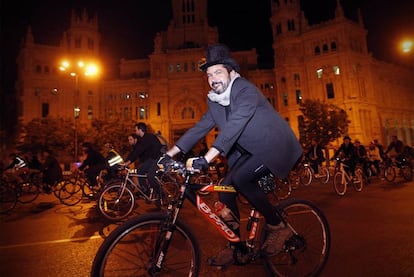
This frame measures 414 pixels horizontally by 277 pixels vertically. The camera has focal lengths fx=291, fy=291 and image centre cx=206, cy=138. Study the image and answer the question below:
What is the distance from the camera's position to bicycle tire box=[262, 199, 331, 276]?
3.17 m

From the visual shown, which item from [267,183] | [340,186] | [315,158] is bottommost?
[340,186]

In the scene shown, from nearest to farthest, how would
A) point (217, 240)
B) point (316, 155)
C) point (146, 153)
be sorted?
point (217, 240) → point (146, 153) → point (316, 155)

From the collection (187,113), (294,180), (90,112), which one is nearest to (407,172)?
(294,180)

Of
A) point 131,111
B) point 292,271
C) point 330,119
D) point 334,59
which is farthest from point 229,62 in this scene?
point 131,111

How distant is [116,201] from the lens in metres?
7.48

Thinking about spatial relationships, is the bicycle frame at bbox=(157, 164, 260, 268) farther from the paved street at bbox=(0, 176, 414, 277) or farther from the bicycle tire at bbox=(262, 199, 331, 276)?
the paved street at bbox=(0, 176, 414, 277)

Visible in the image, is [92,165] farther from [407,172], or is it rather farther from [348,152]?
[407,172]

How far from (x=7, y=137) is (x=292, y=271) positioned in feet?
258

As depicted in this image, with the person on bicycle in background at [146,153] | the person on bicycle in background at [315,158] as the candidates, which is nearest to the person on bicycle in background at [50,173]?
the person on bicycle in background at [146,153]

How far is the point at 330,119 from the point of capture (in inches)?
1671

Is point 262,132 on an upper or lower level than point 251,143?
upper

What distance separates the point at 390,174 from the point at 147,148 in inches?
450

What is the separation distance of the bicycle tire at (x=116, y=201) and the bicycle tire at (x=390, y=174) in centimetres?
1166

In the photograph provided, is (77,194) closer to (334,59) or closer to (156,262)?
(156,262)
